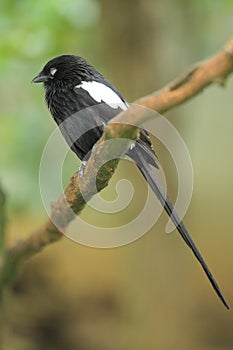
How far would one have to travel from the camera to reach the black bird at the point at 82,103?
67.4 inches

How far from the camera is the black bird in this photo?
5.62ft

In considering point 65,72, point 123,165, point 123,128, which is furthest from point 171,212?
point 123,165

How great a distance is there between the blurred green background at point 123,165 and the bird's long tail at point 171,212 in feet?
3.41

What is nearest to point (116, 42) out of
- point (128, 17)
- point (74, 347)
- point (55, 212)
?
point (128, 17)

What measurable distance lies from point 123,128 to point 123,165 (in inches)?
89.4

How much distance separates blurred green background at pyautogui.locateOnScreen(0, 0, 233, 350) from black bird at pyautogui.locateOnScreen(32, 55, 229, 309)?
888mm

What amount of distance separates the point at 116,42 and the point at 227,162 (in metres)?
1.62

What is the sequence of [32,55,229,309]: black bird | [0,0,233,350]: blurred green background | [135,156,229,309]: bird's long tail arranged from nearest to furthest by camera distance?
[135,156,229,309]: bird's long tail < [32,55,229,309]: black bird < [0,0,233,350]: blurred green background

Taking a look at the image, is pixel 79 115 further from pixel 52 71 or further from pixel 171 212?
pixel 171 212

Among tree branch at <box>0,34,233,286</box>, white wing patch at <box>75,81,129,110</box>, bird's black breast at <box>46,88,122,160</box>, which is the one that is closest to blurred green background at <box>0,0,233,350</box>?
tree branch at <box>0,34,233,286</box>

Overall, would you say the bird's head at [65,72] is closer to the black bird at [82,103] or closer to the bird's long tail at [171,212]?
the black bird at [82,103]

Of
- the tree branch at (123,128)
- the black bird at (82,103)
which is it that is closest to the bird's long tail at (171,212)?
the black bird at (82,103)

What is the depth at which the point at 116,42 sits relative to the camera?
3.35m

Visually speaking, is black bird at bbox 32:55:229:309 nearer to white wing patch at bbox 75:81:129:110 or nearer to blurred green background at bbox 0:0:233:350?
white wing patch at bbox 75:81:129:110
